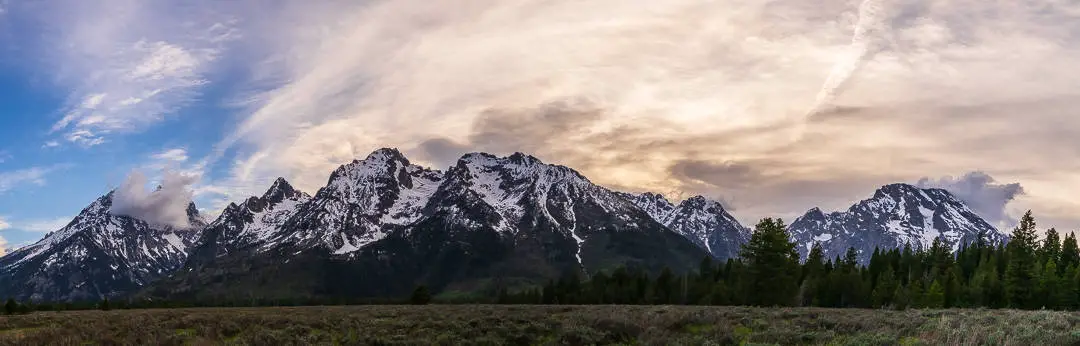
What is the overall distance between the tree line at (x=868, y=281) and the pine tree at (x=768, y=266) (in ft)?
0.34

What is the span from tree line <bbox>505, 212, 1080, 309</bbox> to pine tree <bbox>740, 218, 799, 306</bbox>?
0.34 ft

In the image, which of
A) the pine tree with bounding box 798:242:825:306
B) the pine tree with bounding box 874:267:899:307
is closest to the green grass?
the pine tree with bounding box 874:267:899:307

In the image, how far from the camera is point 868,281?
321 feet

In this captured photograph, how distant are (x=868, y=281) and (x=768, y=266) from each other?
39.0 m

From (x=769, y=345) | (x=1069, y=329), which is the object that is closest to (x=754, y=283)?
(x=1069, y=329)

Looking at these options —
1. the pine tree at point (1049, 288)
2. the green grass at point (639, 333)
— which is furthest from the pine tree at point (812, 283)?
the green grass at point (639, 333)

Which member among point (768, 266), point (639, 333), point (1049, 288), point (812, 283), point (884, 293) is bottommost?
point (639, 333)

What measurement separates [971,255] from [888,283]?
43.7m

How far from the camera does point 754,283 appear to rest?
70.7 metres

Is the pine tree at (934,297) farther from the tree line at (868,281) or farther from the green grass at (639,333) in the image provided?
the green grass at (639,333)

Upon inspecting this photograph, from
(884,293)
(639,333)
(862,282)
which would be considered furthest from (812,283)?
(639,333)

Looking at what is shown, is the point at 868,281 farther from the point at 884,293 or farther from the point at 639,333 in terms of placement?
the point at 639,333

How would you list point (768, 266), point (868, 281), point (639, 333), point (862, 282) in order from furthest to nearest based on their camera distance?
point (868, 281) → point (862, 282) → point (768, 266) → point (639, 333)

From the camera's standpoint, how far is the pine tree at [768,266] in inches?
2697
